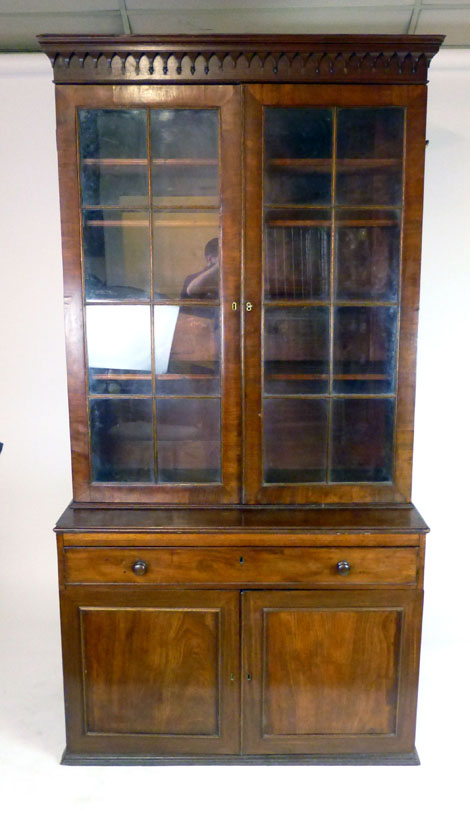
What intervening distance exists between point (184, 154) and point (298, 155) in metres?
0.36

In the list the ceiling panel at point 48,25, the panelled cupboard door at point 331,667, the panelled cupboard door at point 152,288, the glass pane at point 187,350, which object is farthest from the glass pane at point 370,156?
the panelled cupboard door at point 331,667

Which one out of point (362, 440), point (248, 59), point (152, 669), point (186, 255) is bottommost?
point (152, 669)

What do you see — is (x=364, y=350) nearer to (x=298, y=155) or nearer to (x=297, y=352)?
(x=297, y=352)

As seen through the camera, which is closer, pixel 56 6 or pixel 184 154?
pixel 184 154

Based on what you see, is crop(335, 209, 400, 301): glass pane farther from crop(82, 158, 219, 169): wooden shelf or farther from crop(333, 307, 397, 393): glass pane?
crop(82, 158, 219, 169): wooden shelf

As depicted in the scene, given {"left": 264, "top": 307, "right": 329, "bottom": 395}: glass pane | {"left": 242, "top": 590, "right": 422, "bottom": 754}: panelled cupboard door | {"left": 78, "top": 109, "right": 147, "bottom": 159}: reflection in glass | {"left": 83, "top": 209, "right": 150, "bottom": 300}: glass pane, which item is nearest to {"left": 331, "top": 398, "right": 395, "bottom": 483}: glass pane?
{"left": 264, "top": 307, "right": 329, "bottom": 395}: glass pane

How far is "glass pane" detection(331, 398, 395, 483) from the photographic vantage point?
209cm

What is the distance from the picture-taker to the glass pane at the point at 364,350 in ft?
6.73

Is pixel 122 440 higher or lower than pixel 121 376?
lower

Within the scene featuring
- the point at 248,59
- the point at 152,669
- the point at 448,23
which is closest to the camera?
the point at 248,59

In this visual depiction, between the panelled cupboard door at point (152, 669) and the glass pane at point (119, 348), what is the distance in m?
0.66

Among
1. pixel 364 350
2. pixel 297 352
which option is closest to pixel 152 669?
pixel 297 352

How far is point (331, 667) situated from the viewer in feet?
6.58

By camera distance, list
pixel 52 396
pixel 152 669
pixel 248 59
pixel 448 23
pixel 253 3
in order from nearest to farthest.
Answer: pixel 248 59 < pixel 152 669 < pixel 253 3 < pixel 448 23 < pixel 52 396
